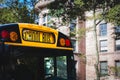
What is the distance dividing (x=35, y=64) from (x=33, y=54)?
22 centimetres

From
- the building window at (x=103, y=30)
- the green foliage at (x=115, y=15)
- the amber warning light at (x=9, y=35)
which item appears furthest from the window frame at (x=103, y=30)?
the amber warning light at (x=9, y=35)

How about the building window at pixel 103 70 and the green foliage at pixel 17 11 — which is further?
the building window at pixel 103 70

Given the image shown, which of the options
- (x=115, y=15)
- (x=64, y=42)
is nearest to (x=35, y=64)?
(x=64, y=42)

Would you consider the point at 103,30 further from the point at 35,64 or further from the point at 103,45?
the point at 35,64

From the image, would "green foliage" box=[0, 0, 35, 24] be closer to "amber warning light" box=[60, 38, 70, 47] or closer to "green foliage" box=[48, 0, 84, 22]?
"green foliage" box=[48, 0, 84, 22]

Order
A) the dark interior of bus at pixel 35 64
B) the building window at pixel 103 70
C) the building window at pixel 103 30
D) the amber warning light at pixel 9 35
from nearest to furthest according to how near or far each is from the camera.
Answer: the dark interior of bus at pixel 35 64 < the amber warning light at pixel 9 35 < the building window at pixel 103 70 < the building window at pixel 103 30

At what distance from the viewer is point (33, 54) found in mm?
8164

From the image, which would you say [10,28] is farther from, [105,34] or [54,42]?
[105,34]

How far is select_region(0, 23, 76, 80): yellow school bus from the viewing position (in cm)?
765

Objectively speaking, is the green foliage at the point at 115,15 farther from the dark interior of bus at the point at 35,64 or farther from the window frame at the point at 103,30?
the window frame at the point at 103,30

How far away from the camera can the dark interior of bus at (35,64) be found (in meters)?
7.59

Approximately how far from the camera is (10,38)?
25.7 ft

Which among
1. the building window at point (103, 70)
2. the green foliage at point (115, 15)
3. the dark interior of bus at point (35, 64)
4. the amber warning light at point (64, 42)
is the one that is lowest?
the building window at point (103, 70)

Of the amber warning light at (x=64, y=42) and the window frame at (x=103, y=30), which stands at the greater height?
the window frame at (x=103, y=30)
